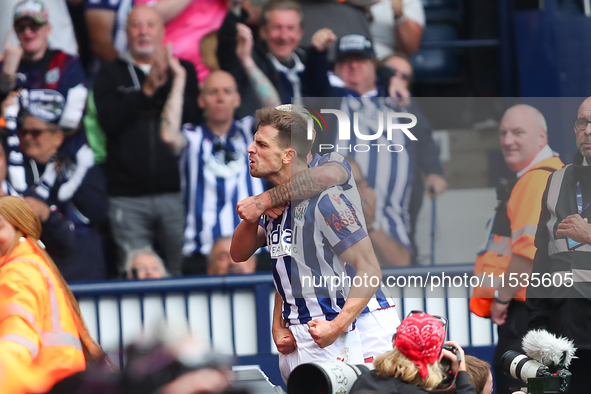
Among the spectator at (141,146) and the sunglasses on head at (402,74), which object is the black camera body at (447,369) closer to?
the spectator at (141,146)

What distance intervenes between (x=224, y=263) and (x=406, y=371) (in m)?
3.28

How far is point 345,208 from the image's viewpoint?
316 centimetres

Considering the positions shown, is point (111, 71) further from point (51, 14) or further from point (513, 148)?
point (513, 148)

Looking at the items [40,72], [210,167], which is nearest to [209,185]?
[210,167]

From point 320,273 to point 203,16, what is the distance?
3892 mm

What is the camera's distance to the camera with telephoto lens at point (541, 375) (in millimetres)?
2922

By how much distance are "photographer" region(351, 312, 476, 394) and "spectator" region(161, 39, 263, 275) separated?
11.0 ft

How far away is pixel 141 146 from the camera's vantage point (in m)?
6.03

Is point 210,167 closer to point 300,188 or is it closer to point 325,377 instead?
point 300,188

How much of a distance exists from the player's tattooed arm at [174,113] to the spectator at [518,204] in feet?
9.75

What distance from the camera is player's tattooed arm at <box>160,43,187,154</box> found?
19.8 ft

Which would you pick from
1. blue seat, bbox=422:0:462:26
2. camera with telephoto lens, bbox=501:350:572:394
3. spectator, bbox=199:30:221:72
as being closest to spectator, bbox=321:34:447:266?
camera with telephoto lens, bbox=501:350:572:394

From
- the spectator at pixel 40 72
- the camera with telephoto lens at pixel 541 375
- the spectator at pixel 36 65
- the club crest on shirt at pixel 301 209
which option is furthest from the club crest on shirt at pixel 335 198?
the spectator at pixel 36 65

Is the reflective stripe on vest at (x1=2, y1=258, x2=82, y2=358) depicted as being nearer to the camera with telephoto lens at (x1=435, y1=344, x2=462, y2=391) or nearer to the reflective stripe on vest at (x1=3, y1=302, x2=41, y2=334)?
the reflective stripe on vest at (x1=3, y1=302, x2=41, y2=334)
